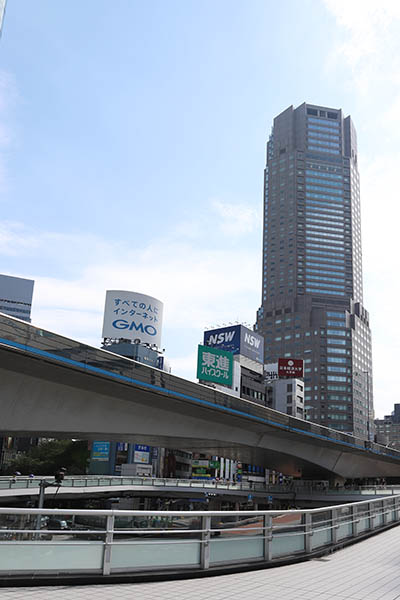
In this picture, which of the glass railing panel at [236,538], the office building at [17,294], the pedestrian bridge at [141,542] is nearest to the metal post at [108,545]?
the pedestrian bridge at [141,542]

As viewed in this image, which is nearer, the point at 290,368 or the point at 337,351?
the point at 290,368

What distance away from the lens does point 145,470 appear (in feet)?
305

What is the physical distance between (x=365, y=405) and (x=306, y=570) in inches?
6781

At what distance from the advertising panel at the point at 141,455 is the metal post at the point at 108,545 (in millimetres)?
86267

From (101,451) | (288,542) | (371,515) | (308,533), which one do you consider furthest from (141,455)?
(288,542)

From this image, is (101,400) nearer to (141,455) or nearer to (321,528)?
(321,528)

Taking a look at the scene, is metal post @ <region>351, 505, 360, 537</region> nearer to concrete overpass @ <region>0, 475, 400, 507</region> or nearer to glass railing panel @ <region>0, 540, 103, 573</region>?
glass railing panel @ <region>0, 540, 103, 573</region>

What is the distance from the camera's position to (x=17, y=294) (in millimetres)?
147250

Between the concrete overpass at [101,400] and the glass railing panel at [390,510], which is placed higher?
the concrete overpass at [101,400]

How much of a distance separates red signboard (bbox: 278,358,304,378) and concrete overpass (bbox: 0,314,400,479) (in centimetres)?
7049

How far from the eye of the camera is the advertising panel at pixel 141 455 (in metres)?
92.8

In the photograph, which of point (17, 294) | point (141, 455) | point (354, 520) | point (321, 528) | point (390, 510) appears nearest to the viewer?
point (321, 528)

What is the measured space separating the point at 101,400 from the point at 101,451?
66.2 metres

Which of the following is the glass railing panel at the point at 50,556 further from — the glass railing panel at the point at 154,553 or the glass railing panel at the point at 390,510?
the glass railing panel at the point at 390,510
